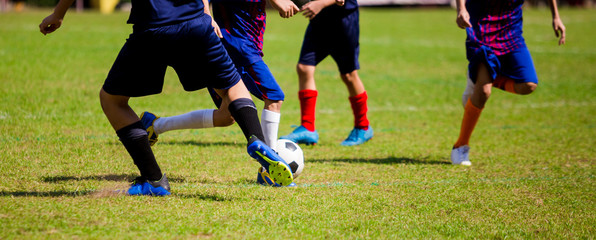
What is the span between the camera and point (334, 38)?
7.02 metres

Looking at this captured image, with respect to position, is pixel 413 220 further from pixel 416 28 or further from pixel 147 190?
pixel 416 28

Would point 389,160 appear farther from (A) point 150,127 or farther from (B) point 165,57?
(B) point 165,57

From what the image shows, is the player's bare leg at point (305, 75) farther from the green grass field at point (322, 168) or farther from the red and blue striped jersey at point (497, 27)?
the red and blue striped jersey at point (497, 27)

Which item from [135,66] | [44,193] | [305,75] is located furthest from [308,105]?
[44,193]

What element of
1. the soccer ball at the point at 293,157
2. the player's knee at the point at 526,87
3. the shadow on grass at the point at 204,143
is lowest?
the shadow on grass at the point at 204,143

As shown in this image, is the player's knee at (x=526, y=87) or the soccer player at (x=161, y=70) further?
the player's knee at (x=526, y=87)

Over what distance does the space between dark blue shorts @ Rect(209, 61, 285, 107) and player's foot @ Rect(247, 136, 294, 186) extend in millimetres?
887

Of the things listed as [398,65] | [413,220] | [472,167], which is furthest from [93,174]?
[398,65]

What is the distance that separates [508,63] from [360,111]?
1.83 meters

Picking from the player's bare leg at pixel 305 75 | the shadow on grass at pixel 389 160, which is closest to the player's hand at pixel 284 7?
the shadow on grass at pixel 389 160

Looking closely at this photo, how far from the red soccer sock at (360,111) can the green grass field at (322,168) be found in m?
0.26

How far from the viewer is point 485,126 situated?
27.6 feet

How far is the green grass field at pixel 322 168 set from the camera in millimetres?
3932

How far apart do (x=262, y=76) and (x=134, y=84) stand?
4.07ft
